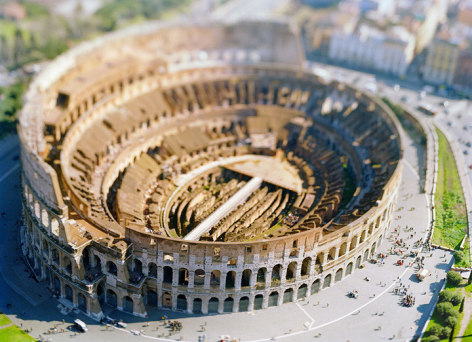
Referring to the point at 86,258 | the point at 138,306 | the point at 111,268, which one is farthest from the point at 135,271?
the point at 86,258

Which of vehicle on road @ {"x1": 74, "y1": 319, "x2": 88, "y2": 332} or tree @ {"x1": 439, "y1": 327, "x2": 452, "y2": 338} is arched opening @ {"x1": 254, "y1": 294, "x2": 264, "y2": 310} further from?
tree @ {"x1": 439, "y1": 327, "x2": 452, "y2": 338}

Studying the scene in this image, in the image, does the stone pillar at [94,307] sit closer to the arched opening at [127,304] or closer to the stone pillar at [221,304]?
the arched opening at [127,304]

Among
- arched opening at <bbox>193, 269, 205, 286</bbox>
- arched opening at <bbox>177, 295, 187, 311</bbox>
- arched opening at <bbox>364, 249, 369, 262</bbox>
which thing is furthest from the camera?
arched opening at <bbox>364, 249, 369, 262</bbox>

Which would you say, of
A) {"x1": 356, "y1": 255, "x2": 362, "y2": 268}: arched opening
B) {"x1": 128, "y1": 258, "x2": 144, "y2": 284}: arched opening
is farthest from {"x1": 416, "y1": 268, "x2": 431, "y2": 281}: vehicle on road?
{"x1": 128, "y1": 258, "x2": 144, "y2": 284}: arched opening

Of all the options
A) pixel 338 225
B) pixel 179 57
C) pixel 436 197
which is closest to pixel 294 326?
pixel 338 225

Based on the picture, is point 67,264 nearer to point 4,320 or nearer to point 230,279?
point 4,320

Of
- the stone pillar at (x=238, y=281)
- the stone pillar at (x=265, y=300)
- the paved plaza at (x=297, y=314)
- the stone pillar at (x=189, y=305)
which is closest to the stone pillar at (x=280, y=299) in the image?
the paved plaza at (x=297, y=314)

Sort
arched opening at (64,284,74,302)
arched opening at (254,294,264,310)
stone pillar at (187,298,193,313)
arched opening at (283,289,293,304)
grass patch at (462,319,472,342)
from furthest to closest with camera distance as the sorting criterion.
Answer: arched opening at (283,289,293,304) < arched opening at (64,284,74,302) < arched opening at (254,294,264,310) < stone pillar at (187,298,193,313) < grass patch at (462,319,472,342)
